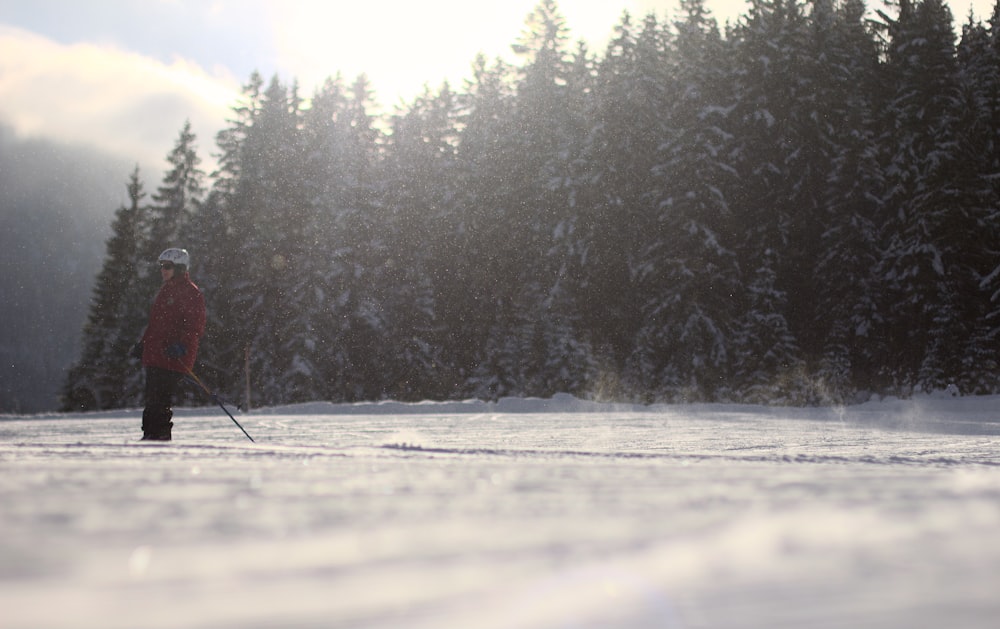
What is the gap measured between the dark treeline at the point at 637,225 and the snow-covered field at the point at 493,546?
2403cm

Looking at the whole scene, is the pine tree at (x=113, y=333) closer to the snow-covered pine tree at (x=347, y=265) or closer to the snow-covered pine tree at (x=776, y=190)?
the snow-covered pine tree at (x=347, y=265)

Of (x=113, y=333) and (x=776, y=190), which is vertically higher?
(x=776, y=190)

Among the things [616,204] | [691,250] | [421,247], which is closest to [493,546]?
[691,250]

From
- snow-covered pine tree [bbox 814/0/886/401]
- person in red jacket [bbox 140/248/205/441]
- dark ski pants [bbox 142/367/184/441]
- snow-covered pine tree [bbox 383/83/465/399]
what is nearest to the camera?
dark ski pants [bbox 142/367/184/441]

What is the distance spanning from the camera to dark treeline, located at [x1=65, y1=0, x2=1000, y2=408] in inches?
1055

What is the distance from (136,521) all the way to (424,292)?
105 ft

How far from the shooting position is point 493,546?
153 centimetres

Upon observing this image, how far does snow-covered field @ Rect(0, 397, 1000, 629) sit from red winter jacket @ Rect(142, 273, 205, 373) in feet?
14.0

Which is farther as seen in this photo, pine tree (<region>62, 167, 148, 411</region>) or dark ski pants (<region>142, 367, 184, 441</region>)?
pine tree (<region>62, 167, 148, 411</region>)

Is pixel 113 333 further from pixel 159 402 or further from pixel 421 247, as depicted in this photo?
pixel 159 402

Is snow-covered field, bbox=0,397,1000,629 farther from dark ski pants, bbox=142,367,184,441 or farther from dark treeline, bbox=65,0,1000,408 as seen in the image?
dark treeline, bbox=65,0,1000,408

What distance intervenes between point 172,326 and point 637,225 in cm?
2395

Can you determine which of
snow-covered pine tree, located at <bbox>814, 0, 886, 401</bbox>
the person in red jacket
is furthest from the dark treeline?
the person in red jacket

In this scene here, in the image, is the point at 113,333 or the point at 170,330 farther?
the point at 113,333
